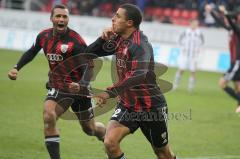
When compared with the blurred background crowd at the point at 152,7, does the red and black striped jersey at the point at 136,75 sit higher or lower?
higher

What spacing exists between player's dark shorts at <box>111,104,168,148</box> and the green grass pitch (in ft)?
8.30

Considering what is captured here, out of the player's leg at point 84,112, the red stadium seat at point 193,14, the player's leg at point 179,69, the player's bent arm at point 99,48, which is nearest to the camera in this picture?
the player's bent arm at point 99,48

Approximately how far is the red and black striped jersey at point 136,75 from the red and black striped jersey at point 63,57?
1540mm

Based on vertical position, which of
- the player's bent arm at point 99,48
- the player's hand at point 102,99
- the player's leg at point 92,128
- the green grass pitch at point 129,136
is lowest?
the green grass pitch at point 129,136

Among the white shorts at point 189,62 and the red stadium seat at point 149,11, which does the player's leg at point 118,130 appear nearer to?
the white shorts at point 189,62

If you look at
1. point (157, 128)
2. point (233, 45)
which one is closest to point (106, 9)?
point (233, 45)

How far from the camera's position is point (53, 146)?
30.6 ft

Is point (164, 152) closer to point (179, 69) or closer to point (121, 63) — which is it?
point (121, 63)

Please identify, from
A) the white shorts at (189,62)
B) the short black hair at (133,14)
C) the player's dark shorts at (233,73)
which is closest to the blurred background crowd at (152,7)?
the white shorts at (189,62)

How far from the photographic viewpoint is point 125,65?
8.31m

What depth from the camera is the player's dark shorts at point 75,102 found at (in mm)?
9922

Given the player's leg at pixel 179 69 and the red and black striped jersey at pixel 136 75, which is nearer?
the red and black striped jersey at pixel 136 75

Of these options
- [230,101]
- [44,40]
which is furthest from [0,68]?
[44,40]

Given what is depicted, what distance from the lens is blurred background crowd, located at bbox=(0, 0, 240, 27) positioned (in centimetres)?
3319
